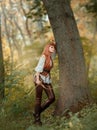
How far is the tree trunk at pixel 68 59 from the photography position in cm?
1071

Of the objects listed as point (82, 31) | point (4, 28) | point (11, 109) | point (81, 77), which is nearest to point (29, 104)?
point (11, 109)

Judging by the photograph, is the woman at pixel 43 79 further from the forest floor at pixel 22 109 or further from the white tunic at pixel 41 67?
the forest floor at pixel 22 109

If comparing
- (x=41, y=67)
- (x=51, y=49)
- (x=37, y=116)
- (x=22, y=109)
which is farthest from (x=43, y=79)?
(x=22, y=109)

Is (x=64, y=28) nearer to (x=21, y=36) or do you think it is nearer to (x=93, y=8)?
(x=93, y=8)

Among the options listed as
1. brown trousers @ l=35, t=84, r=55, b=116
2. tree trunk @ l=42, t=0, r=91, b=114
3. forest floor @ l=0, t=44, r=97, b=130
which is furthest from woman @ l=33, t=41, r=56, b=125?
tree trunk @ l=42, t=0, r=91, b=114

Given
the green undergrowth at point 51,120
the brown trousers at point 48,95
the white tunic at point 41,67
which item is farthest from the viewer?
the brown trousers at point 48,95

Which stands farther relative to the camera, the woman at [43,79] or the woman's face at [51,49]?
the woman's face at [51,49]

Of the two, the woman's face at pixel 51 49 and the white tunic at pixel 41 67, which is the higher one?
the woman's face at pixel 51 49

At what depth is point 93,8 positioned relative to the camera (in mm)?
16219

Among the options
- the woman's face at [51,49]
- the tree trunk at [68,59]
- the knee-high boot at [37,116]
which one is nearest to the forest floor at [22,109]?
the knee-high boot at [37,116]

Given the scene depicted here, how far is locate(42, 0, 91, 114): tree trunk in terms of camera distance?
10.7m

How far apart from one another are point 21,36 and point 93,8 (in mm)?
30492

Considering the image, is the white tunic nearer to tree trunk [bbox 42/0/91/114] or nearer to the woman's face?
the woman's face

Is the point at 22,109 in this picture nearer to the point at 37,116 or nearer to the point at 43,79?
the point at 37,116
